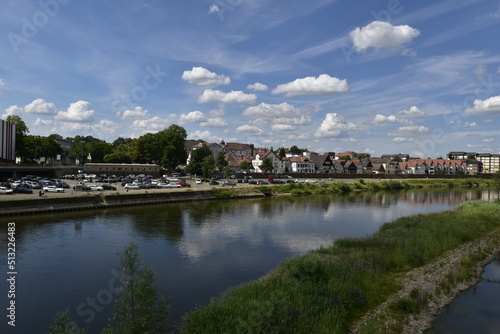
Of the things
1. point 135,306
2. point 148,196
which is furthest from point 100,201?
point 135,306

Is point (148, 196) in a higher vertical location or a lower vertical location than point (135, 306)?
lower

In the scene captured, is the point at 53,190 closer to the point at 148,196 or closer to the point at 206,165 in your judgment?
the point at 148,196

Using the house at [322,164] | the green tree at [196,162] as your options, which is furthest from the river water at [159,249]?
the house at [322,164]

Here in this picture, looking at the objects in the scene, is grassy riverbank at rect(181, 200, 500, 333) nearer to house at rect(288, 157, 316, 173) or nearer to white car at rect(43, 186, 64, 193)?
white car at rect(43, 186, 64, 193)

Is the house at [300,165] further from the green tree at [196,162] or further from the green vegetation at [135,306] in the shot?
the green vegetation at [135,306]

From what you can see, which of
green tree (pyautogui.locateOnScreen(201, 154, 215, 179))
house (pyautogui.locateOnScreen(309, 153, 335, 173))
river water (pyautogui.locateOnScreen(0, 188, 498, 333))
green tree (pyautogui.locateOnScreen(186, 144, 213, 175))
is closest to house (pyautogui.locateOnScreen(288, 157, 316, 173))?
house (pyautogui.locateOnScreen(309, 153, 335, 173))

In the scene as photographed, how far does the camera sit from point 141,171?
8969cm

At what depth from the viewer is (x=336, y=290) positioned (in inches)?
614

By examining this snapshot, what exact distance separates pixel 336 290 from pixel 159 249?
54.4ft

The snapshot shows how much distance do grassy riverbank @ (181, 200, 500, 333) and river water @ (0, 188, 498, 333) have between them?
10.8ft

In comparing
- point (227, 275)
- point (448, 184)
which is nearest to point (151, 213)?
point (227, 275)

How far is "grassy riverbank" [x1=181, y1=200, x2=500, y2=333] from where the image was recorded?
12.5 meters

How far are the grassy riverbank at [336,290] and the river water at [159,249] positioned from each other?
3294 mm

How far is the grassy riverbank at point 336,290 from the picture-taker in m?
12.5
